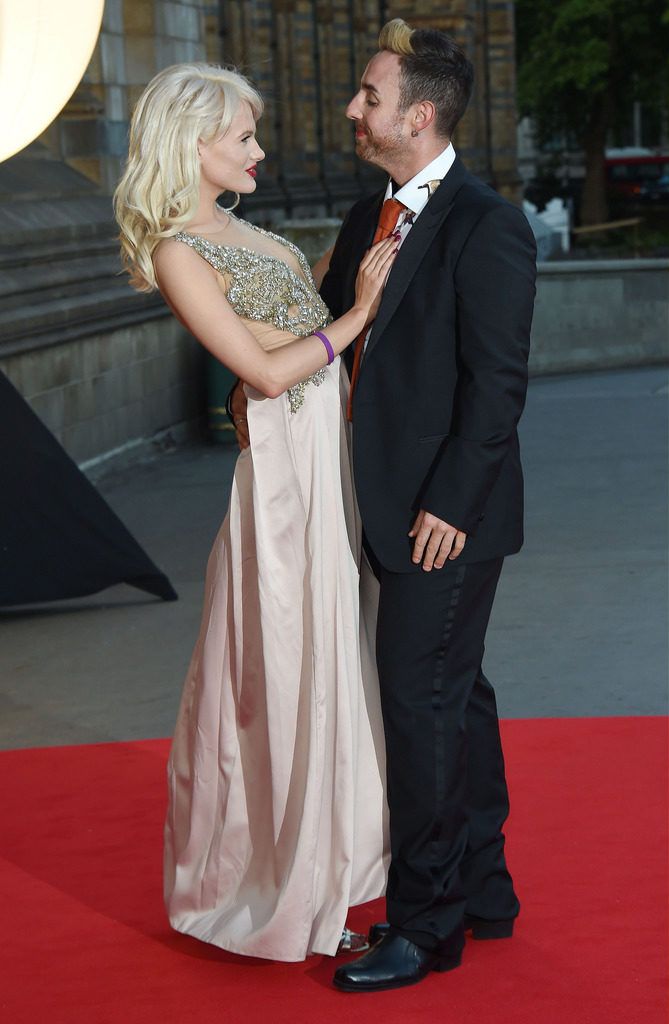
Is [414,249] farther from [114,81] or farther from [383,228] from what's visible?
[114,81]

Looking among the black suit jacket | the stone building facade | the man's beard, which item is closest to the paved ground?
the stone building facade

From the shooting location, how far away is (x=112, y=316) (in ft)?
37.6

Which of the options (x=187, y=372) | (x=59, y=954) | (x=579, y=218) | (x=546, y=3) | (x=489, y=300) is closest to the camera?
(x=489, y=300)

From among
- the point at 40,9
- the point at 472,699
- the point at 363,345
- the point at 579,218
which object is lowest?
the point at 579,218

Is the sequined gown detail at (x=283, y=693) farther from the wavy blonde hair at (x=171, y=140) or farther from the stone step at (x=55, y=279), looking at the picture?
the stone step at (x=55, y=279)

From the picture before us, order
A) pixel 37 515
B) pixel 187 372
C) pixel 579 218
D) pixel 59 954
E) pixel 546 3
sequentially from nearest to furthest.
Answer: pixel 59 954
pixel 37 515
pixel 187 372
pixel 546 3
pixel 579 218

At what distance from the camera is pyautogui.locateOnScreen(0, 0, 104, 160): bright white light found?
5.04m

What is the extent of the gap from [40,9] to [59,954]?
9.31 ft

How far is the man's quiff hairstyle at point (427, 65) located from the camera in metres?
3.39

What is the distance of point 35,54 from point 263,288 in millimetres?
1923

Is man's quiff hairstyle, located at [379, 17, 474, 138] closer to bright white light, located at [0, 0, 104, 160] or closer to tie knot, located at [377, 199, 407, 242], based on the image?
tie knot, located at [377, 199, 407, 242]

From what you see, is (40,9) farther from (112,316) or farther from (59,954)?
(112,316)

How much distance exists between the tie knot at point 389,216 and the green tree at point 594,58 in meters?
29.6

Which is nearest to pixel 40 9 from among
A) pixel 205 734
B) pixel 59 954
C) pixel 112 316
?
pixel 205 734
